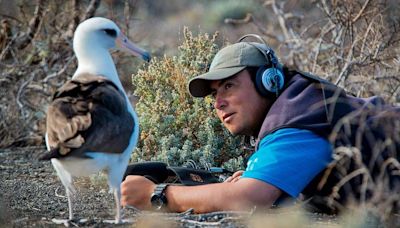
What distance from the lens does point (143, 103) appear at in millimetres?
6969

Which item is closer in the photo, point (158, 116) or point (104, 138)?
point (104, 138)

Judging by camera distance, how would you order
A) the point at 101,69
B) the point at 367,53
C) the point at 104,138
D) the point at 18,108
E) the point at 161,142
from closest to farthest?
the point at 104,138 → the point at 101,69 → the point at 161,142 → the point at 367,53 → the point at 18,108

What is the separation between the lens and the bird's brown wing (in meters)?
4.64

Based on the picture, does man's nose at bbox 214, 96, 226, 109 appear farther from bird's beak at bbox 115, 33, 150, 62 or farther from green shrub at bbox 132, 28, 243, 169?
green shrub at bbox 132, 28, 243, 169

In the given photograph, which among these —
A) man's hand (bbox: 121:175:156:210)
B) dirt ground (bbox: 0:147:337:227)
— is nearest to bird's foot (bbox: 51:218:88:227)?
dirt ground (bbox: 0:147:337:227)

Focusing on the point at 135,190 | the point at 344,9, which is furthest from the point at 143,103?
the point at 344,9

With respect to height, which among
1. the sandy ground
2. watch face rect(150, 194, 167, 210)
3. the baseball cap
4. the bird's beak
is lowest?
the sandy ground

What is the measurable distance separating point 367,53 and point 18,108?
11.7 feet

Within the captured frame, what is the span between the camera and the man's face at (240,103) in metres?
5.39

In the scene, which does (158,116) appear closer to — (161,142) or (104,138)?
(161,142)

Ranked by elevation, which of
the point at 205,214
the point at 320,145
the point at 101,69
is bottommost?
the point at 205,214

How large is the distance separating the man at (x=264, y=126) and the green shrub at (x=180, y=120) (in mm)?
1000

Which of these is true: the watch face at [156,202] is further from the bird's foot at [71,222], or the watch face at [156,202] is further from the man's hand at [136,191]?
the bird's foot at [71,222]

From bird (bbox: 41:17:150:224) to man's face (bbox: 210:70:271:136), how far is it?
697mm
